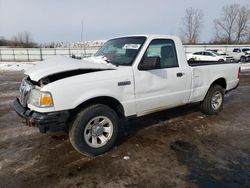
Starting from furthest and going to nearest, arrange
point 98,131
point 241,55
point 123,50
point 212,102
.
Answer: point 241,55
point 212,102
point 123,50
point 98,131

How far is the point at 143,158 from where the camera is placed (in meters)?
3.87

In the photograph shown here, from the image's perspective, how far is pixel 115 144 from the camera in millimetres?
4402

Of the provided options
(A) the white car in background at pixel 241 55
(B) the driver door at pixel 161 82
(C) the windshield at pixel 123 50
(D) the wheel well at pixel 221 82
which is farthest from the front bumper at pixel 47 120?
(A) the white car in background at pixel 241 55

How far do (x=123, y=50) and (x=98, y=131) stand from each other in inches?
65.3

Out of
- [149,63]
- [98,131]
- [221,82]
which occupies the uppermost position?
[149,63]

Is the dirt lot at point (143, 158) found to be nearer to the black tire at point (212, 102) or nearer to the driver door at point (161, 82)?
the black tire at point (212, 102)

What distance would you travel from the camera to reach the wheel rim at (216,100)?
6.08 m

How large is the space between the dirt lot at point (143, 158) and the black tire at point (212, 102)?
1.40ft

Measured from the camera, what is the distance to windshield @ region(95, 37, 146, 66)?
430cm

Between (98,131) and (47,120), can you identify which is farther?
(98,131)

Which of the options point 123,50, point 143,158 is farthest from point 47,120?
point 123,50

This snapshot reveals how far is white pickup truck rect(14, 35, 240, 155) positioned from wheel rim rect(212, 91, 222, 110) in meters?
1.05

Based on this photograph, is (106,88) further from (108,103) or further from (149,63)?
(149,63)

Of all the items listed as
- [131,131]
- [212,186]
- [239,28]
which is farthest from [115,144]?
[239,28]
